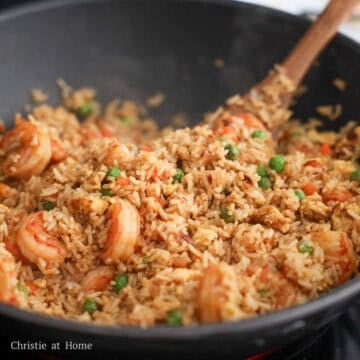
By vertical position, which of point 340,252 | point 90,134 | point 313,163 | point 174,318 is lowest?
point 174,318

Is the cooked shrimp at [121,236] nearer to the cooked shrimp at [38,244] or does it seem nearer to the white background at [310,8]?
the cooked shrimp at [38,244]

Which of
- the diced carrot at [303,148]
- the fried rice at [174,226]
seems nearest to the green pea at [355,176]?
the fried rice at [174,226]

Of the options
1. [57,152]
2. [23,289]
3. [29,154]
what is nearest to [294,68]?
[57,152]

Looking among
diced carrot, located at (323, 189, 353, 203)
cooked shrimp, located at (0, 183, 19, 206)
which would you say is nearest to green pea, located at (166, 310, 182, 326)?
diced carrot, located at (323, 189, 353, 203)

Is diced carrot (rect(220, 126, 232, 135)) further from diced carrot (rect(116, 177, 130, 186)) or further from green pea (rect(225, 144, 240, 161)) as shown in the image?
diced carrot (rect(116, 177, 130, 186))

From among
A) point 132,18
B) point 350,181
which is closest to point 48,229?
point 350,181

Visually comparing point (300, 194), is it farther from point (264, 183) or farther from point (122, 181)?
point (122, 181)

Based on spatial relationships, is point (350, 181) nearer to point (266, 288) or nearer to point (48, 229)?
point (266, 288)
